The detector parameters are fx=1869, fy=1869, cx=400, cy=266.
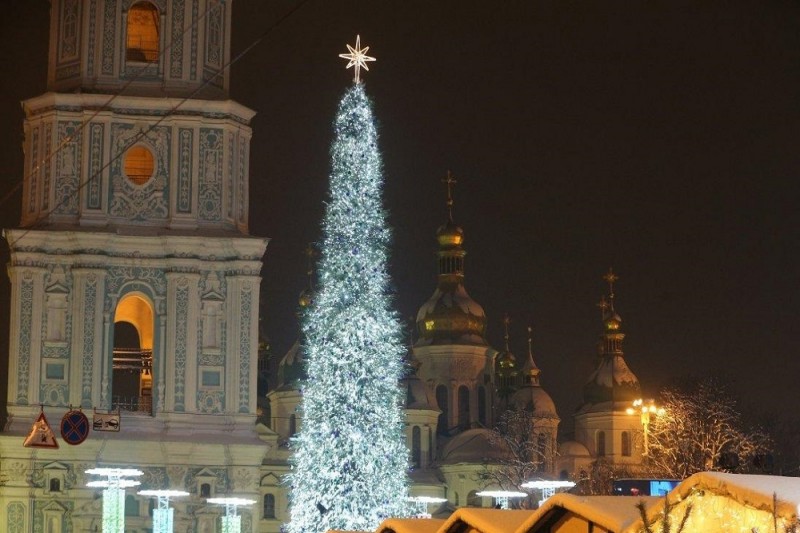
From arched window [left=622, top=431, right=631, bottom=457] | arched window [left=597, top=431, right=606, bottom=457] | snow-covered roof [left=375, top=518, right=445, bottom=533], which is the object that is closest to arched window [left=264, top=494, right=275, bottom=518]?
arched window [left=597, top=431, right=606, bottom=457]

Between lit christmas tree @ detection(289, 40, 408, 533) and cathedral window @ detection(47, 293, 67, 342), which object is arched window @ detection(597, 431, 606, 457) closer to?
cathedral window @ detection(47, 293, 67, 342)

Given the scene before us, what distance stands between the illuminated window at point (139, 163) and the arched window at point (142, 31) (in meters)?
2.47

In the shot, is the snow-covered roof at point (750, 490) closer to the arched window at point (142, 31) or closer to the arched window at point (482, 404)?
the arched window at point (142, 31)

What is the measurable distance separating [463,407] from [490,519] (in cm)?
6933

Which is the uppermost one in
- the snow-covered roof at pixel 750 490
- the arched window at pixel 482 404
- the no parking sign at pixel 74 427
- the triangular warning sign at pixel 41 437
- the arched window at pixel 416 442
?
the arched window at pixel 482 404

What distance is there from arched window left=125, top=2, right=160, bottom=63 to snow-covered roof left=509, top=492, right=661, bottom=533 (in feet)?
108

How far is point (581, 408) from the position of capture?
93.3m

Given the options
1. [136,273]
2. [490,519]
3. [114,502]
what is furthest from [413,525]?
[136,273]

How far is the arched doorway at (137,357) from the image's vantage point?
46.4 meters

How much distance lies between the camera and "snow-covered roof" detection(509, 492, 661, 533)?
15242mm

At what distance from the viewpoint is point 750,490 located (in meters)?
14.2

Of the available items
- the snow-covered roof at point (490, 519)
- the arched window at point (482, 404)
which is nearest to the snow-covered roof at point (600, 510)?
the snow-covered roof at point (490, 519)

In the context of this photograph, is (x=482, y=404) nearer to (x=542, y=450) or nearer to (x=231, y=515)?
(x=542, y=450)

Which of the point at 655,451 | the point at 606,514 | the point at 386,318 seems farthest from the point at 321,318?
the point at 655,451
